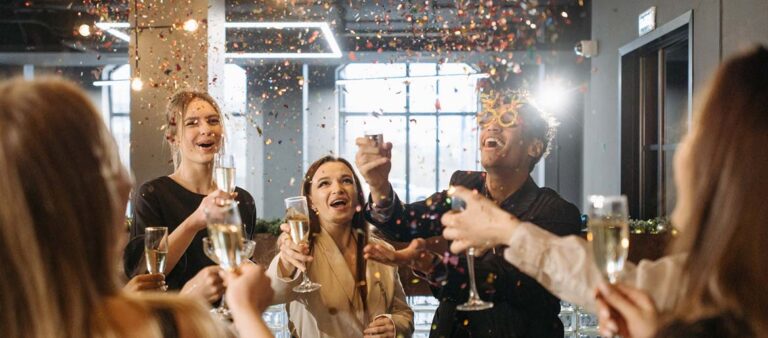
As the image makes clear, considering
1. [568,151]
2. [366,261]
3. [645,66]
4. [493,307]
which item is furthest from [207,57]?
[568,151]

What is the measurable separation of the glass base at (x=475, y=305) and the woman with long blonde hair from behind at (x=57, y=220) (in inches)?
36.6

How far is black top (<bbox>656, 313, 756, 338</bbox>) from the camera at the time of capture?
1.04 m

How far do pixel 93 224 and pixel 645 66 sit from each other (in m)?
4.66

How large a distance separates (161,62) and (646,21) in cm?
294

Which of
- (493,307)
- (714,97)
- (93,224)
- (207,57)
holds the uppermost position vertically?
(207,57)

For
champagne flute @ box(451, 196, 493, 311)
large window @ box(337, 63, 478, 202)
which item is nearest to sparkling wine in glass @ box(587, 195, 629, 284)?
champagne flute @ box(451, 196, 493, 311)

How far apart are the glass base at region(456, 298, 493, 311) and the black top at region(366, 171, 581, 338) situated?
8 cm

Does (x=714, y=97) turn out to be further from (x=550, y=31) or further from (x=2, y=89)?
(x=550, y=31)

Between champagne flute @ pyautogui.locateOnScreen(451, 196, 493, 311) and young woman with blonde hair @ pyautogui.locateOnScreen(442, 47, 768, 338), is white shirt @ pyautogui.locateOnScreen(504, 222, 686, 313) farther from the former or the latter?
young woman with blonde hair @ pyautogui.locateOnScreen(442, 47, 768, 338)

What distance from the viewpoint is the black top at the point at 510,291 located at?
6.56ft

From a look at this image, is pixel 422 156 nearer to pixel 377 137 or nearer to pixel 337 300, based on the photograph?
pixel 337 300

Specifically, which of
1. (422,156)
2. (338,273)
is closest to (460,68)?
(422,156)

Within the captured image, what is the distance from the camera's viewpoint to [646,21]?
4863 mm

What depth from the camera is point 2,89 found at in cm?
104
